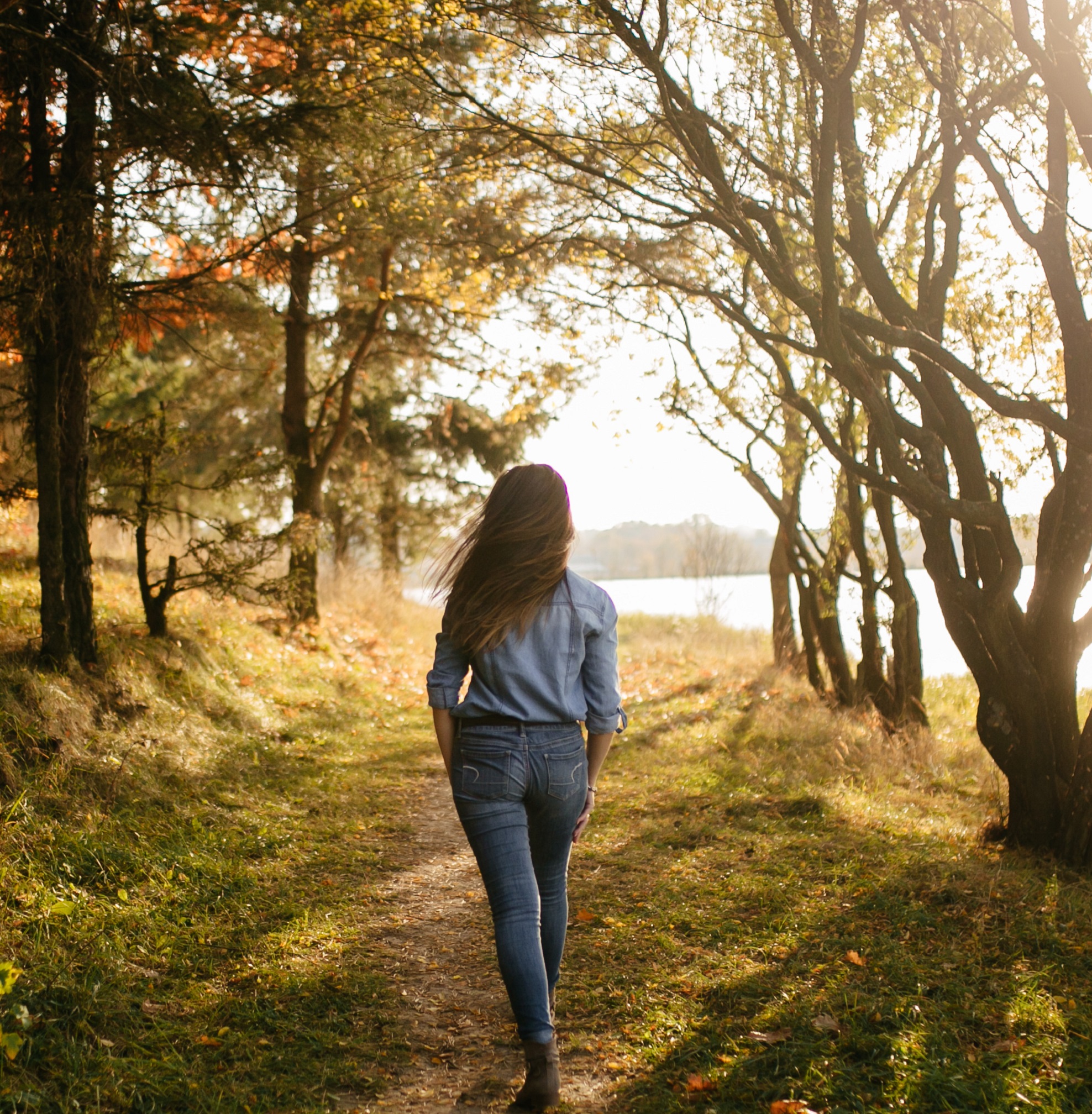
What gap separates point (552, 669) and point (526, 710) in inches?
6.6

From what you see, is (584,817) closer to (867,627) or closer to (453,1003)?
(453,1003)

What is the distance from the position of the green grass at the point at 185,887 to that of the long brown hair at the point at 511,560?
1.71 m

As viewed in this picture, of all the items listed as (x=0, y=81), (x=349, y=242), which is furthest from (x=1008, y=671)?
(x=349, y=242)

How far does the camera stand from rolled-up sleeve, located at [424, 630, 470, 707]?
3141 millimetres

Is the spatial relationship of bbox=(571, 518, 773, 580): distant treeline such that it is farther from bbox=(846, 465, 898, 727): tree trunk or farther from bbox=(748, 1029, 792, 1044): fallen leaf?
bbox=(748, 1029, 792, 1044): fallen leaf

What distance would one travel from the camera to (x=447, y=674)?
3158 millimetres

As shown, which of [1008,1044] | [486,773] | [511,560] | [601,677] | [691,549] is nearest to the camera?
[486,773]

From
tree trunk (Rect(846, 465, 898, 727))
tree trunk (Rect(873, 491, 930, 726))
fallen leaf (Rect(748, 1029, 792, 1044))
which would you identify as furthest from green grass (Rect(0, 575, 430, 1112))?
tree trunk (Rect(873, 491, 930, 726))

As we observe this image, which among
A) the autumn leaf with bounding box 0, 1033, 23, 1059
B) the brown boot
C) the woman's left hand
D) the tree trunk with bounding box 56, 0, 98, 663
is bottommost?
the brown boot

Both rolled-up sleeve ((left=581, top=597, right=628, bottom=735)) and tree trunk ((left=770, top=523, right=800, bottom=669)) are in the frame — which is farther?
tree trunk ((left=770, top=523, right=800, bottom=669))

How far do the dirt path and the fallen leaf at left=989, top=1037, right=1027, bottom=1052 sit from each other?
1413 millimetres

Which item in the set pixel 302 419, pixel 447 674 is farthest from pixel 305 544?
pixel 447 674

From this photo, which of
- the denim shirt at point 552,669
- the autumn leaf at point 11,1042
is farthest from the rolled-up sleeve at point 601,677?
the autumn leaf at point 11,1042

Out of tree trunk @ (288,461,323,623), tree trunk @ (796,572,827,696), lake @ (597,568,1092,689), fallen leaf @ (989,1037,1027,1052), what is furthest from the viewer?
lake @ (597,568,1092,689)
